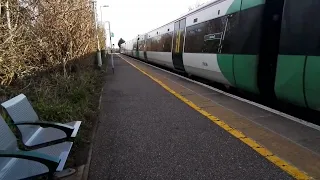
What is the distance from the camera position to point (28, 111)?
445cm

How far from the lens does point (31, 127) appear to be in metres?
4.40

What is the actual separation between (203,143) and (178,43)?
35.7 feet

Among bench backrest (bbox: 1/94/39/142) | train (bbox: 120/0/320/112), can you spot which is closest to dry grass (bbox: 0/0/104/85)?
bench backrest (bbox: 1/94/39/142)

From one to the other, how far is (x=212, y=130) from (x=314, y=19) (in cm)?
236

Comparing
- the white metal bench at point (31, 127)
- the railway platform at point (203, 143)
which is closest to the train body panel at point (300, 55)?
the railway platform at point (203, 143)

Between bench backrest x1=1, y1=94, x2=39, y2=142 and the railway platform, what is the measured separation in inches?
34.4

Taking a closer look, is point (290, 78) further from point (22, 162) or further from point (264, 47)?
point (22, 162)

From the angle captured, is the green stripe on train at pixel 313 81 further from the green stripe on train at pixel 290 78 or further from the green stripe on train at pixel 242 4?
the green stripe on train at pixel 242 4

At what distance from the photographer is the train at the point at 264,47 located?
5.46 metres

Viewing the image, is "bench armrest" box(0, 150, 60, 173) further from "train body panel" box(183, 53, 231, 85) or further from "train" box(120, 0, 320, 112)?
"train body panel" box(183, 53, 231, 85)

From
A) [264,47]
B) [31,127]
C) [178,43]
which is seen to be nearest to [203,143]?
[31,127]

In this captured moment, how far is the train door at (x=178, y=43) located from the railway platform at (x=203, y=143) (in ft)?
23.7

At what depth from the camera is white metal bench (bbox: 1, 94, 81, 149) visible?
390 cm

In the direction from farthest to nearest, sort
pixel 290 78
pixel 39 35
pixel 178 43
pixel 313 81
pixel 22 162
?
pixel 178 43 → pixel 39 35 → pixel 290 78 → pixel 313 81 → pixel 22 162
